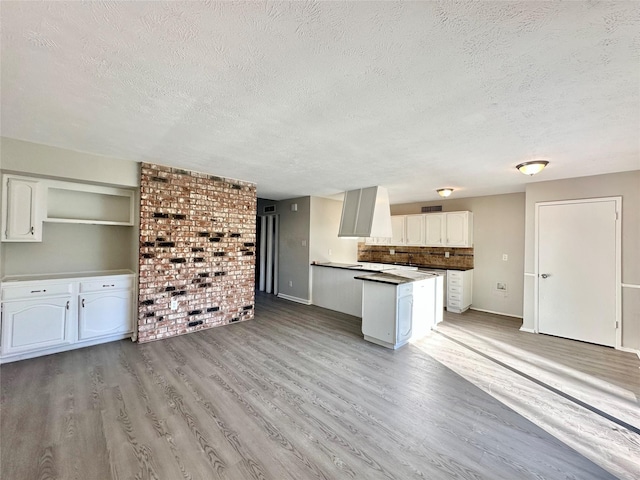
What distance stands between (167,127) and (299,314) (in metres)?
3.74

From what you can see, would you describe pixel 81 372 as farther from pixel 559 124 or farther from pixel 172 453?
pixel 559 124

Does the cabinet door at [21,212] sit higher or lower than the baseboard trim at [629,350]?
higher

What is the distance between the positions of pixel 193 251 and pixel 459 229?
202 inches

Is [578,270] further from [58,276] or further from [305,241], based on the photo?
[58,276]

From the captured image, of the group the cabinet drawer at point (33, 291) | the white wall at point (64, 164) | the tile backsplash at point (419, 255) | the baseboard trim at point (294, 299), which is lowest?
the baseboard trim at point (294, 299)

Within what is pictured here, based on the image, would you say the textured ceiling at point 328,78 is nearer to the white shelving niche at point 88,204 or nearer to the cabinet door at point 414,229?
the white shelving niche at point 88,204

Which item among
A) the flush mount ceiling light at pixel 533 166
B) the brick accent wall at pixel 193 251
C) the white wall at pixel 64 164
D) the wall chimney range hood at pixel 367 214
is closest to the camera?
the white wall at pixel 64 164

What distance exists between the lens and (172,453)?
5.76 ft

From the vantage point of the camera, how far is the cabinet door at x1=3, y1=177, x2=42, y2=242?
299 centimetres

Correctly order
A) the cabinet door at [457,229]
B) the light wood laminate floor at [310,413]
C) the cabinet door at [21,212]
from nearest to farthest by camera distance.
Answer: the light wood laminate floor at [310,413], the cabinet door at [21,212], the cabinet door at [457,229]

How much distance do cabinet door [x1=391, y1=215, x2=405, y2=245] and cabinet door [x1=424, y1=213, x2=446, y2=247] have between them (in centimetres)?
59

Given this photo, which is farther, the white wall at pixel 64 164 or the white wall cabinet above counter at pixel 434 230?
the white wall cabinet above counter at pixel 434 230

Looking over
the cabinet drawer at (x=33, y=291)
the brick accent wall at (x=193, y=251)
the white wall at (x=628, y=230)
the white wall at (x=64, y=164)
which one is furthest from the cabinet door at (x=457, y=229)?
the cabinet drawer at (x=33, y=291)

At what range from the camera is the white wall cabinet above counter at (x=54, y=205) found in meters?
3.01
